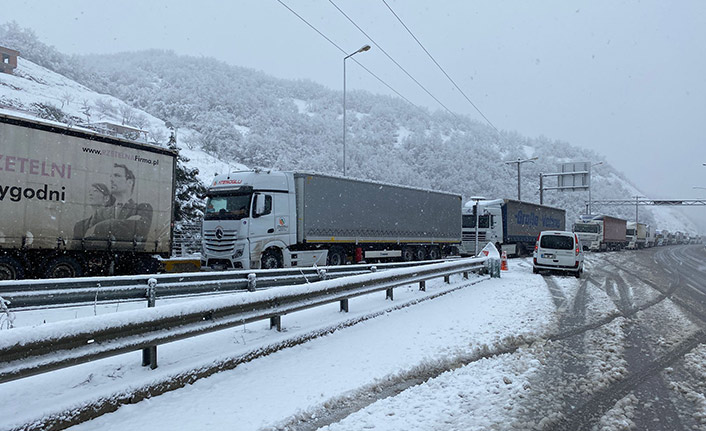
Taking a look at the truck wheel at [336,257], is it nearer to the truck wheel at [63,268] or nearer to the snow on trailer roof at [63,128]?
the snow on trailer roof at [63,128]

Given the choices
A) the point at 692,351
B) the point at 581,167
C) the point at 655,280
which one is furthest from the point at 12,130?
the point at 581,167

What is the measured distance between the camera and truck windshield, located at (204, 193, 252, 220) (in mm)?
14734

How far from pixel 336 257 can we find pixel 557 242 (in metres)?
8.72

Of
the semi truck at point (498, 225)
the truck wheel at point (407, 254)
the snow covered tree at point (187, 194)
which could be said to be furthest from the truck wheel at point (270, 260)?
the semi truck at point (498, 225)

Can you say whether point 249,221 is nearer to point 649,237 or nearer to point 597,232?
point 597,232

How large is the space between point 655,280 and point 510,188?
332ft

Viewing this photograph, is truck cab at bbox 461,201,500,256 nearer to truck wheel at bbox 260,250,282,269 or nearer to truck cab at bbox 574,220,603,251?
truck cab at bbox 574,220,603,251

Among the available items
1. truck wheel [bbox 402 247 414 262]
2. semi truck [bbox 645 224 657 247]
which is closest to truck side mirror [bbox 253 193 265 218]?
truck wheel [bbox 402 247 414 262]

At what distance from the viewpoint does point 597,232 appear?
42.5m

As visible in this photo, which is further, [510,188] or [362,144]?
[362,144]

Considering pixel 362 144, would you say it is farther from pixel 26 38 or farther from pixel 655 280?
pixel 655 280

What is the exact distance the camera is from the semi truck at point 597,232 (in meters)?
42.0

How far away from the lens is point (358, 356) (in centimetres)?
561

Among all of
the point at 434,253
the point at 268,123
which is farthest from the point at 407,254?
the point at 268,123
